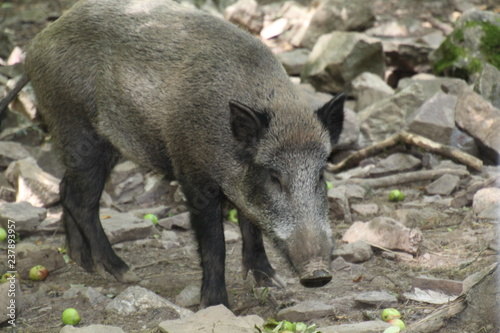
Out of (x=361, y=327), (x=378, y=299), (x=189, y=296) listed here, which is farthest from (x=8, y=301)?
(x=378, y=299)

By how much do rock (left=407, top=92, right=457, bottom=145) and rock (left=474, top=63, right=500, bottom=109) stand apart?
16.5 inches

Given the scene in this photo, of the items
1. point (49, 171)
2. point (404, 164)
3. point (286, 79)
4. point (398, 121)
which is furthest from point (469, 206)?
point (49, 171)

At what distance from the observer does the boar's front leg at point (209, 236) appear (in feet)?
15.2

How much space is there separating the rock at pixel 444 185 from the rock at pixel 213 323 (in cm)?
314

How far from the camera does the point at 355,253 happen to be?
513 cm

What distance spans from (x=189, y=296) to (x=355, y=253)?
1285 mm

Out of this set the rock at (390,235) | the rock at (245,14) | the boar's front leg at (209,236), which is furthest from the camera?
the rock at (245,14)

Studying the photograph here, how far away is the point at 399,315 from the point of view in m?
4.01

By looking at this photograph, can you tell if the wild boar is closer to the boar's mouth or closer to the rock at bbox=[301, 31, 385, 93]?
the boar's mouth

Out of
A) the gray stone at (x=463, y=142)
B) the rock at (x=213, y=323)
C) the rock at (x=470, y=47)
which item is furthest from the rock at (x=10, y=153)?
the rock at (x=470, y=47)

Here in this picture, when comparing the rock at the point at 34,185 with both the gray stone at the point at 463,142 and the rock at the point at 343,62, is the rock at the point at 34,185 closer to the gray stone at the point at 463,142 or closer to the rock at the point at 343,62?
the rock at the point at 343,62

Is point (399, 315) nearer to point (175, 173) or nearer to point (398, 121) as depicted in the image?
point (175, 173)

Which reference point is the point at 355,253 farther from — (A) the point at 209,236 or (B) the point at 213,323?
(B) the point at 213,323

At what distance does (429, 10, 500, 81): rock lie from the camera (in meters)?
8.41
